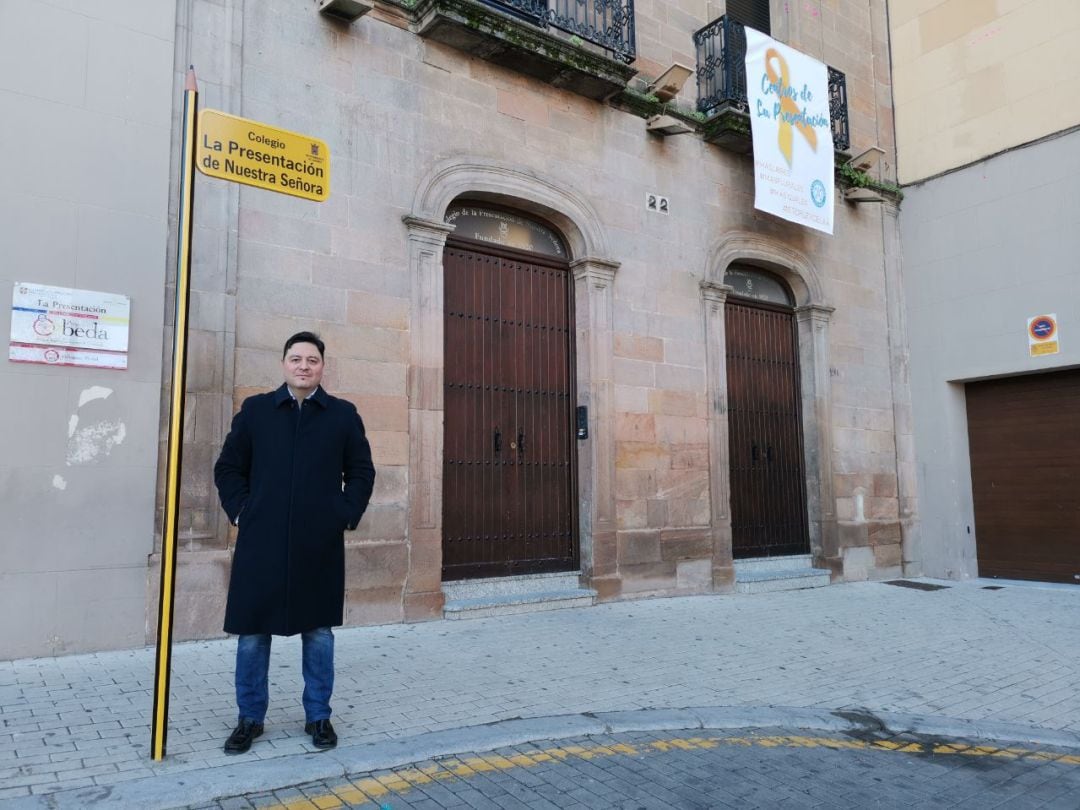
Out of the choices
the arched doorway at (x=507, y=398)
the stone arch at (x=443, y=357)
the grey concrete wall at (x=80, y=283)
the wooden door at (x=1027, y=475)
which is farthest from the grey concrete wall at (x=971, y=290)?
the grey concrete wall at (x=80, y=283)

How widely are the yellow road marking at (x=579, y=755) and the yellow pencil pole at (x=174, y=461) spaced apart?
749mm

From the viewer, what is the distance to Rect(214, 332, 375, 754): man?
3.80m

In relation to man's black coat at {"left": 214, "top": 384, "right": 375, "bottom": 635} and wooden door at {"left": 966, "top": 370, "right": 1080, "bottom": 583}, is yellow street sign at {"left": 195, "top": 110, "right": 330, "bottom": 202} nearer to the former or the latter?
man's black coat at {"left": 214, "top": 384, "right": 375, "bottom": 635}

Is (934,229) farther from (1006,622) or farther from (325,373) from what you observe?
(325,373)

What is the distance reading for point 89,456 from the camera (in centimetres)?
569

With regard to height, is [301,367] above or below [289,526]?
above

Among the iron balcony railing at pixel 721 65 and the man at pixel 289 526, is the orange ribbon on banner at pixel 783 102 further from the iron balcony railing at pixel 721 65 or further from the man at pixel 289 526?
the man at pixel 289 526

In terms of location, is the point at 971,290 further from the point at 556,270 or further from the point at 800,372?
the point at 556,270

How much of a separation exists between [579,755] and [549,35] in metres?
6.84

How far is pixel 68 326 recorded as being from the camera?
567 cm

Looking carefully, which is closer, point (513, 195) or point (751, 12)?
point (513, 195)

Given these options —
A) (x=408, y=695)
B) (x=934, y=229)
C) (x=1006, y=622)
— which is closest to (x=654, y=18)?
(x=934, y=229)

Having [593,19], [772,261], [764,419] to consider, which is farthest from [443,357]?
[772,261]

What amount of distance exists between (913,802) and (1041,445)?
338 inches
